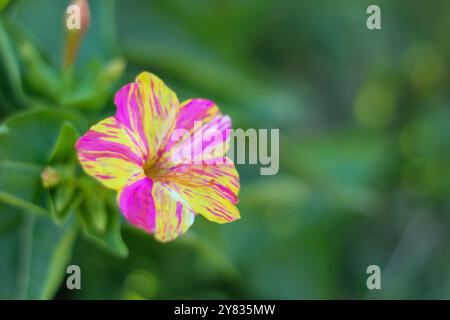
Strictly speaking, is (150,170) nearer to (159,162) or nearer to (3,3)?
(159,162)

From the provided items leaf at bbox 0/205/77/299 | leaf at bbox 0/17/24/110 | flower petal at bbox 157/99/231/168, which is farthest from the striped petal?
leaf at bbox 0/17/24/110

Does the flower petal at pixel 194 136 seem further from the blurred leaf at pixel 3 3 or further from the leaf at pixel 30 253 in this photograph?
the blurred leaf at pixel 3 3

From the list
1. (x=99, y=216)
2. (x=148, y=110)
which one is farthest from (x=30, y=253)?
(x=148, y=110)

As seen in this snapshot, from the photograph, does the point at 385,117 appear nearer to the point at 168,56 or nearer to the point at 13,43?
the point at 168,56

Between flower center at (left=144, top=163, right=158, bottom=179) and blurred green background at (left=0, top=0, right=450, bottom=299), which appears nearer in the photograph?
flower center at (left=144, top=163, right=158, bottom=179)

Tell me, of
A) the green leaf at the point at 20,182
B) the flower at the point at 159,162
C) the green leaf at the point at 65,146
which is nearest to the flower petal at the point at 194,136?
the flower at the point at 159,162

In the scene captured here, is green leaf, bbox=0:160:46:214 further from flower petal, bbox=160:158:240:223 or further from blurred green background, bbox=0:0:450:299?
flower petal, bbox=160:158:240:223

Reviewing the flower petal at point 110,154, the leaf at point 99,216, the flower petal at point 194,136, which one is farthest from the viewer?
the leaf at point 99,216
